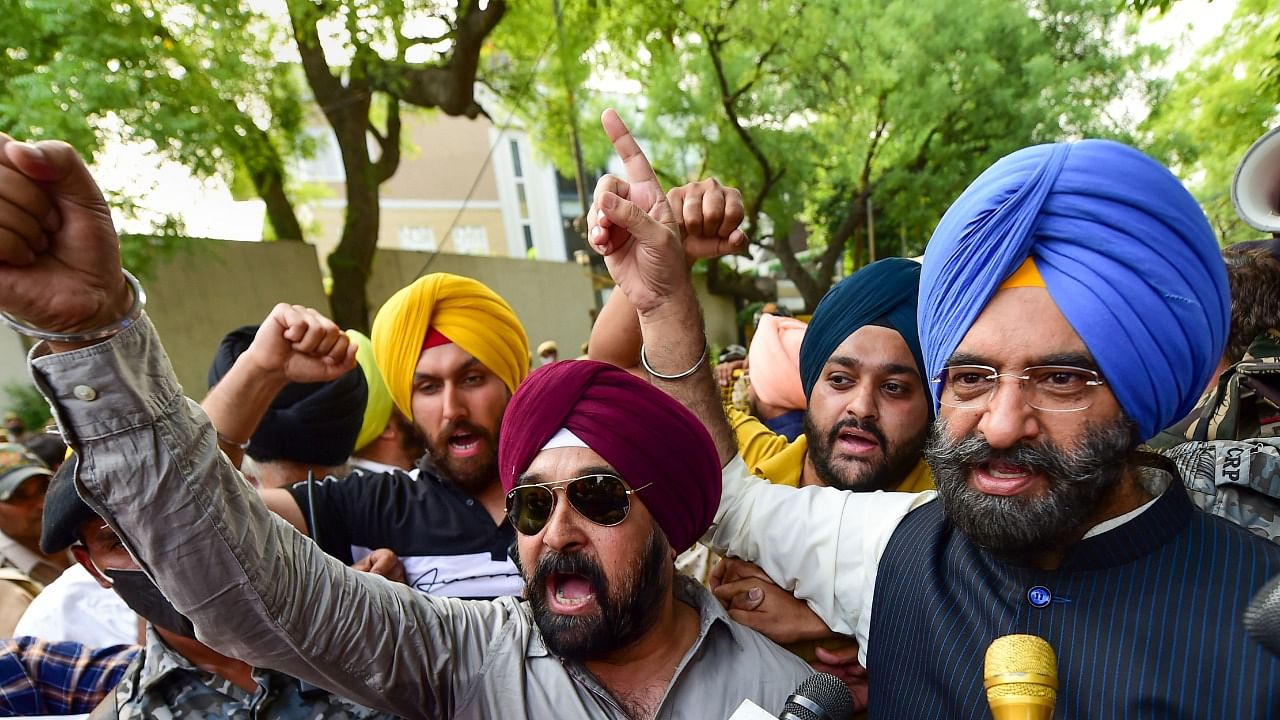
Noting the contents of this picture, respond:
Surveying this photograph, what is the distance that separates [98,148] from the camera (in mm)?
7055

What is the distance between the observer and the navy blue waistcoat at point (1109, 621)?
4.43 ft

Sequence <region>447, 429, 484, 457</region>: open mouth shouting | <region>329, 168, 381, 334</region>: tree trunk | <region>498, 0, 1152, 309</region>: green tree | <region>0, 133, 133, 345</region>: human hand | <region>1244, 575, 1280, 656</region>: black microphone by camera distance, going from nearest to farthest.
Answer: <region>1244, 575, 1280, 656</region>: black microphone
<region>0, 133, 133, 345</region>: human hand
<region>447, 429, 484, 457</region>: open mouth shouting
<region>329, 168, 381, 334</region>: tree trunk
<region>498, 0, 1152, 309</region>: green tree

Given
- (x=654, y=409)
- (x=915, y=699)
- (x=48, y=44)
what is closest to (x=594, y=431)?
(x=654, y=409)

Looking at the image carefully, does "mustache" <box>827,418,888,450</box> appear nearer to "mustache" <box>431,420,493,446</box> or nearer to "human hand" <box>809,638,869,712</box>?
"human hand" <box>809,638,869,712</box>

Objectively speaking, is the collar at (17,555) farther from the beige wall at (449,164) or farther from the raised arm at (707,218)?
the beige wall at (449,164)

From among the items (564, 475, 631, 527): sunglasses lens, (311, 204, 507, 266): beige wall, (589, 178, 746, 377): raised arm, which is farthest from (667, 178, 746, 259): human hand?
(311, 204, 507, 266): beige wall

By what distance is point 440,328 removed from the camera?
2.97 m

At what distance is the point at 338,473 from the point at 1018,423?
2812 millimetres

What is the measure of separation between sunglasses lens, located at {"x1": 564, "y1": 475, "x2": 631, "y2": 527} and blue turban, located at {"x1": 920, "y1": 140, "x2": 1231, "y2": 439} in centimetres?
84

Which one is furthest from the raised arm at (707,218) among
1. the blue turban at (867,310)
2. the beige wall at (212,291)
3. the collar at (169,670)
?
the beige wall at (212,291)

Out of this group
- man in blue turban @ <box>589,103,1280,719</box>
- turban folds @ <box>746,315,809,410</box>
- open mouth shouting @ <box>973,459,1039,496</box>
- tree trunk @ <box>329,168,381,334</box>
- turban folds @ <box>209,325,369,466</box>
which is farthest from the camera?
tree trunk @ <box>329,168,381,334</box>

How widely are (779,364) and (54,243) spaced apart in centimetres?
329

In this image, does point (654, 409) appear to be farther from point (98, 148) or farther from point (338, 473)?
point (98, 148)

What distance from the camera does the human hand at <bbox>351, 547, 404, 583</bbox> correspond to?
241 centimetres
